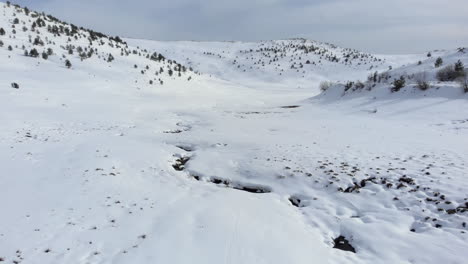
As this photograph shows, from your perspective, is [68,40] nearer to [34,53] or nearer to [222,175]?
[34,53]

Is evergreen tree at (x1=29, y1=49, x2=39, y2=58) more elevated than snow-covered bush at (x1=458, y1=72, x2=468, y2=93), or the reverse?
evergreen tree at (x1=29, y1=49, x2=39, y2=58)

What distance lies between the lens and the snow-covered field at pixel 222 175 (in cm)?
648

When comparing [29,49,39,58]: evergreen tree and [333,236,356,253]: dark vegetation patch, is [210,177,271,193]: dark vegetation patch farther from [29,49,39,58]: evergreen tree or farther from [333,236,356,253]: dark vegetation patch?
[29,49,39,58]: evergreen tree

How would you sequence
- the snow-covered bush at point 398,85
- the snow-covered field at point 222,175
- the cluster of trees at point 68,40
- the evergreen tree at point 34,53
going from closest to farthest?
the snow-covered field at point 222,175, the snow-covered bush at point 398,85, the evergreen tree at point 34,53, the cluster of trees at point 68,40

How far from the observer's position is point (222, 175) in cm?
1071

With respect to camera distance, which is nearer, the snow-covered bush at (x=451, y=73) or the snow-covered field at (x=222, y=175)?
the snow-covered field at (x=222, y=175)

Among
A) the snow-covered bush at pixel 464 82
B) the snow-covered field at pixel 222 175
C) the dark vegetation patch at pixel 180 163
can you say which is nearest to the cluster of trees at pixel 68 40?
the snow-covered field at pixel 222 175

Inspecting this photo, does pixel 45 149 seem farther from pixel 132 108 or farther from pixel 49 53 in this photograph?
pixel 49 53

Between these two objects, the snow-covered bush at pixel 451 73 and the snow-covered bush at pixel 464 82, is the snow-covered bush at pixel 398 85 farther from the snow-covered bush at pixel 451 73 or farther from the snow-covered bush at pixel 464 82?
the snow-covered bush at pixel 464 82

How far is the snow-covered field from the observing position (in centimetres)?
648

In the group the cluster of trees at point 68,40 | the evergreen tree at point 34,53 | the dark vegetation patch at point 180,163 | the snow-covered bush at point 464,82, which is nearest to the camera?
the dark vegetation patch at point 180,163

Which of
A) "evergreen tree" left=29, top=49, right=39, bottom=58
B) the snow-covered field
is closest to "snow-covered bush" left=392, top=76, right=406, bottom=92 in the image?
the snow-covered field

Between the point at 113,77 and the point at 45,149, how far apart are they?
47.4 feet

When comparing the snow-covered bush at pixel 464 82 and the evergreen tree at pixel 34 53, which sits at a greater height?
the evergreen tree at pixel 34 53
